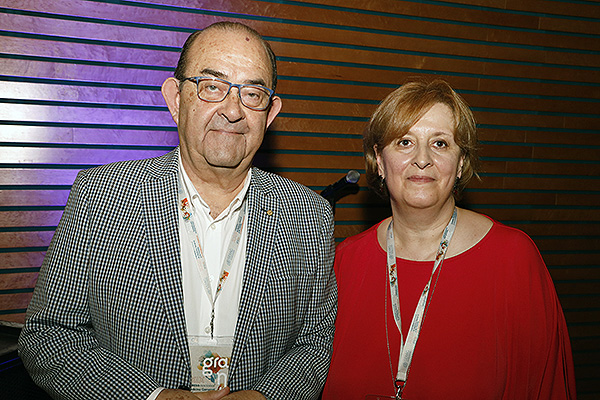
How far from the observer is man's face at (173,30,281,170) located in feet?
5.81

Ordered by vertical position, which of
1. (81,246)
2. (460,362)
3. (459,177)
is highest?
(459,177)

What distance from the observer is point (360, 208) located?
3.66 meters

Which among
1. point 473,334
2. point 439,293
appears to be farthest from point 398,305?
point 473,334

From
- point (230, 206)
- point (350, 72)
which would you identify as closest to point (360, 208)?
point (350, 72)

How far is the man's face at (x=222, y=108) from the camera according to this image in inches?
69.7

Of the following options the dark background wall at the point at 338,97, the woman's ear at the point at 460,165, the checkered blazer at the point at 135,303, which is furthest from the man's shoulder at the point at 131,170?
the dark background wall at the point at 338,97

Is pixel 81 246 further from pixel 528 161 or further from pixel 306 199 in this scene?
pixel 528 161

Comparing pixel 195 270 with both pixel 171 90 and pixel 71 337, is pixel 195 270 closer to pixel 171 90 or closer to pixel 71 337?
pixel 71 337

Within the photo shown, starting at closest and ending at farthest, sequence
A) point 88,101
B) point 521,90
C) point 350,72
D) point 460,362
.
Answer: point 460,362, point 88,101, point 350,72, point 521,90

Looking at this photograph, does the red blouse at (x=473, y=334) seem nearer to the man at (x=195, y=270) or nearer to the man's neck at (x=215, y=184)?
the man at (x=195, y=270)

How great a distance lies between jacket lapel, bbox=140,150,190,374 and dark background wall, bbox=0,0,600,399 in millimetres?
1504

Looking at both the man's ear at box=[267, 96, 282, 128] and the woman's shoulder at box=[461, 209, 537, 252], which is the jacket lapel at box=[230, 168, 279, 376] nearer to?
the man's ear at box=[267, 96, 282, 128]

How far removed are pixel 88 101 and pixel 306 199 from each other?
5.85 feet

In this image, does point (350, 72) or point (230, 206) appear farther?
point (350, 72)
